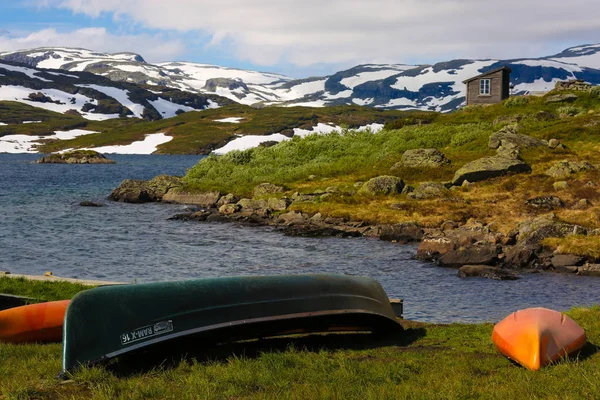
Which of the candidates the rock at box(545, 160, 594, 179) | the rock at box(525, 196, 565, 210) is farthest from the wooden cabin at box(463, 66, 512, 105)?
the rock at box(525, 196, 565, 210)

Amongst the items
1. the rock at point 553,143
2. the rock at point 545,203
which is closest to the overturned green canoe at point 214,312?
the rock at point 545,203

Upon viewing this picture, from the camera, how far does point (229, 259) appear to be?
1294 inches

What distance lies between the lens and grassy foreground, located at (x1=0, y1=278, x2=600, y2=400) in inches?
365

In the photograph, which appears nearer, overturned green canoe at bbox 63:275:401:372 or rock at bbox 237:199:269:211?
overturned green canoe at bbox 63:275:401:372

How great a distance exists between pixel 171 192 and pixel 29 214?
566 inches

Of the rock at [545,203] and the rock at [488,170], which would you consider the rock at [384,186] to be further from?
the rock at [545,203]

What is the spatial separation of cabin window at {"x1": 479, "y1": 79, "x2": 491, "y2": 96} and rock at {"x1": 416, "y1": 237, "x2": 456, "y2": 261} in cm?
6183

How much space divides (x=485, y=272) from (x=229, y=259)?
1240 cm

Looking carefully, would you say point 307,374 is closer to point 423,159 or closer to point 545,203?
point 545,203

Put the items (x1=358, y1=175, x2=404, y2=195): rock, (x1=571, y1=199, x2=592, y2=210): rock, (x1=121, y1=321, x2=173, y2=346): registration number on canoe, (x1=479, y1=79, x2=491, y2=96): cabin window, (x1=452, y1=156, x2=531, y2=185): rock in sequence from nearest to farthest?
1. (x1=121, y1=321, x2=173, y2=346): registration number on canoe
2. (x1=571, y1=199, x2=592, y2=210): rock
3. (x1=358, y1=175, x2=404, y2=195): rock
4. (x1=452, y1=156, x2=531, y2=185): rock
5. (x1=479, y1=79, x2=491, y2=96): cabin window

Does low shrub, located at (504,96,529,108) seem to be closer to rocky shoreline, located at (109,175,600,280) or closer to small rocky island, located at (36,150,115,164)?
rocky shoreline, located at (109,175,600,280)

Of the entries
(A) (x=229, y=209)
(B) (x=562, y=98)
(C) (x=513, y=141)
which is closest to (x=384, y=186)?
(A) (x=229, y=209)

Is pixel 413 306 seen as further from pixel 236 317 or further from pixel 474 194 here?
pixel 474 194

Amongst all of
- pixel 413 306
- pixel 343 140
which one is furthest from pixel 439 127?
pixel 413 306
